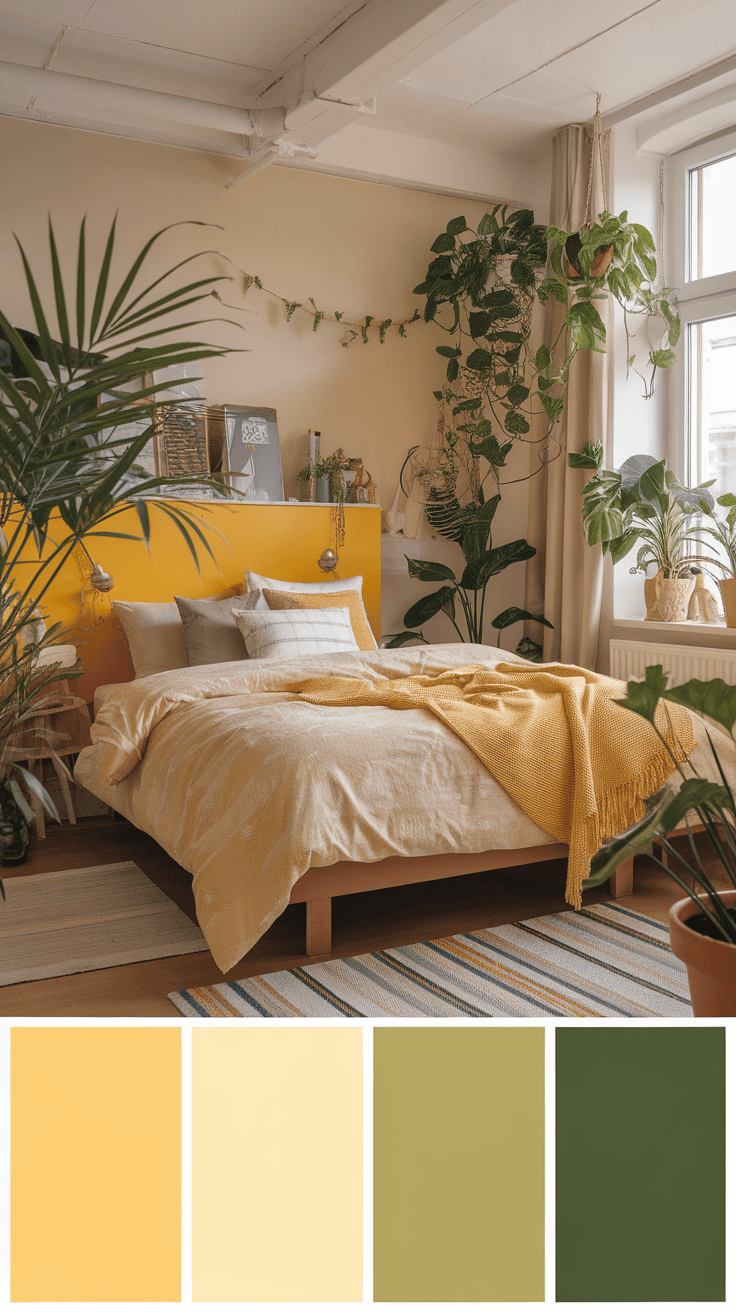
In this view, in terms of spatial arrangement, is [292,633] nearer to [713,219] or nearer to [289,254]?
[289,254]

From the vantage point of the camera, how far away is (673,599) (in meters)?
4.55

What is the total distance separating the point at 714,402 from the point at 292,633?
93.3 inches

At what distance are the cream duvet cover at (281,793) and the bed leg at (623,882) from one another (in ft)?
1.21

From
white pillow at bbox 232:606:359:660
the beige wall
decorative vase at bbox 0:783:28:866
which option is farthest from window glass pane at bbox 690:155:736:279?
decorative vase at bbox 0:783:28:866

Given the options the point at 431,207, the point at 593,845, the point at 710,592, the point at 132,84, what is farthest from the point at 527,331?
the point at 593,845

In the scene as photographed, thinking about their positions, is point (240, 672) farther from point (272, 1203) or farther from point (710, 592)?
point (272, 1203)

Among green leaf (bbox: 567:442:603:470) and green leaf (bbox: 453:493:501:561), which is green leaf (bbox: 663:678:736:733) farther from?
green leaf (bbox: 453:493:501:561)

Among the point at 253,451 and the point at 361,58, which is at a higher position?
the point at 361,58

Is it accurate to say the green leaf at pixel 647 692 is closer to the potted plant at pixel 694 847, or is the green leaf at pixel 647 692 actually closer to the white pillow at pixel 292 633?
the potted plant at pixel 694 847

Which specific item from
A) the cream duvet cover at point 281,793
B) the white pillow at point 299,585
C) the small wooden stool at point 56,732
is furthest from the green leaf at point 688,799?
the white pillow at point 299,585

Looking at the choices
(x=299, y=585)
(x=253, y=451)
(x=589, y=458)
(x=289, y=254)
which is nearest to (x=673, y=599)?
(x=589, y=458)

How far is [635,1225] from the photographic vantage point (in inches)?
33.8

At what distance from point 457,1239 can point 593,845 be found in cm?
207

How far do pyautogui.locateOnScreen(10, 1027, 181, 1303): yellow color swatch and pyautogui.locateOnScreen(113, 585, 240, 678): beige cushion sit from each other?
323cm
